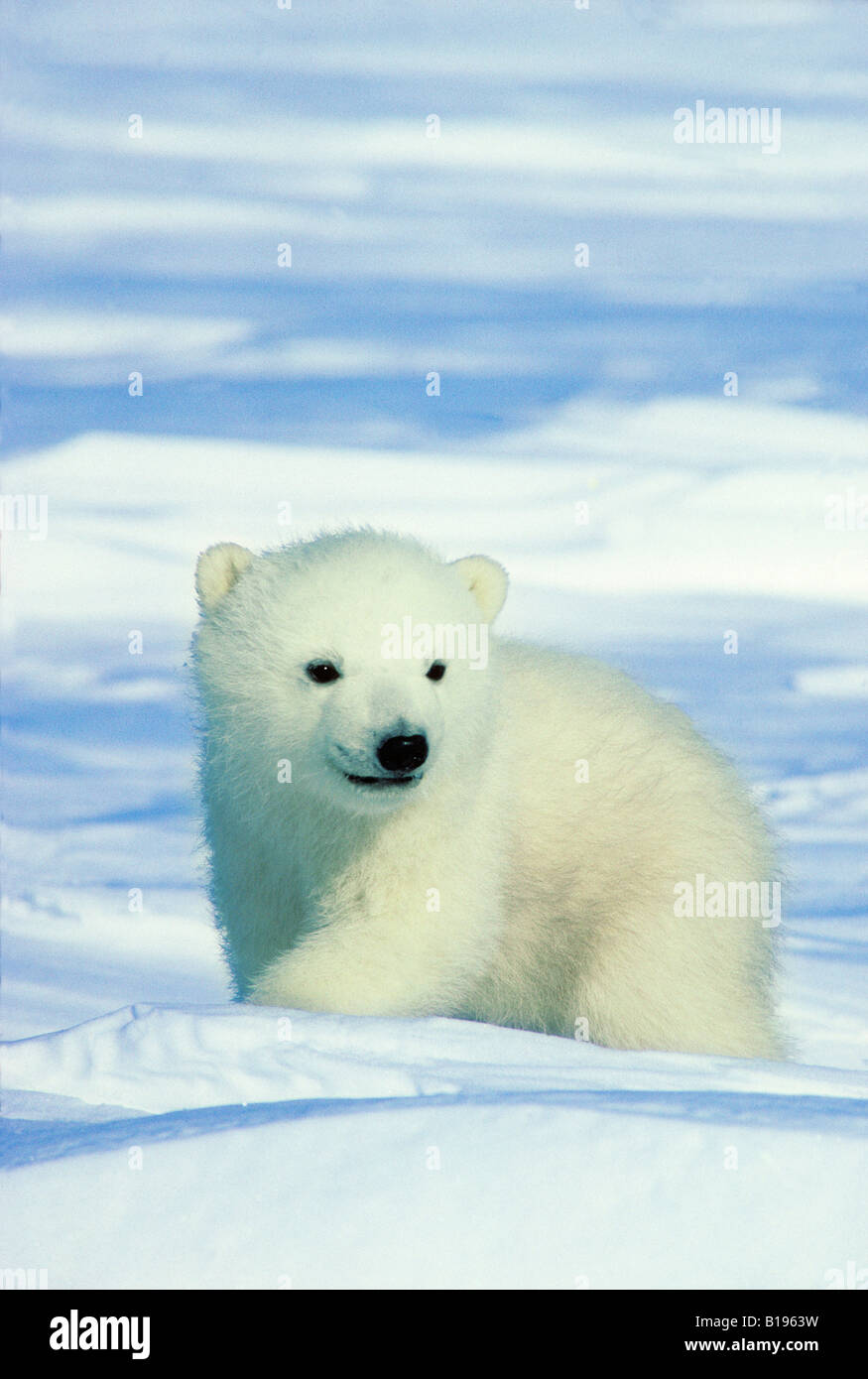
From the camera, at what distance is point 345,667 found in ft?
18.6

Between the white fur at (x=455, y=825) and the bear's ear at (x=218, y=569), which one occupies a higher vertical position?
the bear's ear at (x=218, y=569)

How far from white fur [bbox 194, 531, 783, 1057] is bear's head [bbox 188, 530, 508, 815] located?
0.4 inches

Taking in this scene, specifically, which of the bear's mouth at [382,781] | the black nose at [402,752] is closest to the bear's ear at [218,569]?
the bear's mouth at [382,781]

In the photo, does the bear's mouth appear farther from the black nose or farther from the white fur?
the black nose

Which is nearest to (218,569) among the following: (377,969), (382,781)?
(382,781)

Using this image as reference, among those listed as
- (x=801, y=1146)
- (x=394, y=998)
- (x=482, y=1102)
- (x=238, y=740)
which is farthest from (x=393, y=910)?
(x=801, y=1146)

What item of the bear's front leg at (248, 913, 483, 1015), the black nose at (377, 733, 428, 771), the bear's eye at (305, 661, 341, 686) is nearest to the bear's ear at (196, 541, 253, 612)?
the bear's eye at (305, 661, 341, 686)

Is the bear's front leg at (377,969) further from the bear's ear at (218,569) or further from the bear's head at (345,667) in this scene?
the bear's ear at (218,569)

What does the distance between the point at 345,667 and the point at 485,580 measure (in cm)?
102

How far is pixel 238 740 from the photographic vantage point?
6117mm

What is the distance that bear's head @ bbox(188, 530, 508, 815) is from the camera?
555 cm

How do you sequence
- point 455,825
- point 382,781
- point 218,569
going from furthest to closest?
point 218,569, point 455,825, point 382,781

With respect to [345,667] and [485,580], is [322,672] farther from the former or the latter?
[485,580]

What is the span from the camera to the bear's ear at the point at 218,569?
6332 millimetres
